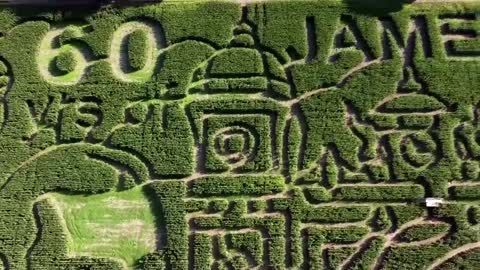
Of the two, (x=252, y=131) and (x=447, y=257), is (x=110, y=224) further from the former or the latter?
(x=447, y=257)

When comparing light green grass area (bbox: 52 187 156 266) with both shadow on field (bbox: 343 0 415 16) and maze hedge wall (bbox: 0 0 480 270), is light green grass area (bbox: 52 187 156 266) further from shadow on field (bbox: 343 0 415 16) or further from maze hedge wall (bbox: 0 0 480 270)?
shadow on field (bbox: 343 0 415 16)

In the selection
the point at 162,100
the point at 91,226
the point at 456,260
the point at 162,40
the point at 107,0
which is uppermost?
the point at 107,0

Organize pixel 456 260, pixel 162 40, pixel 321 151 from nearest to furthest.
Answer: pixel 456 260 < pixel 321 151 < pixel 162 40

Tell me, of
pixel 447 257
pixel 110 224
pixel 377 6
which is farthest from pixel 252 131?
pixel 447 257

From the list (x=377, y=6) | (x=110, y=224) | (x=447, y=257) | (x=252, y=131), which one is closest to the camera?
(x=447, y=257)

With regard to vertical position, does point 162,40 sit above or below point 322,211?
above

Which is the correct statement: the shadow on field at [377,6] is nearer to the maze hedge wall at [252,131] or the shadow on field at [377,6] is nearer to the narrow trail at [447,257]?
the maze hedge wall at [252,131]

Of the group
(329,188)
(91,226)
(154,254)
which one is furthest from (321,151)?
(91,226)

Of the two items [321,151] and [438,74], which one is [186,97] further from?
[438,74]
